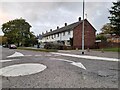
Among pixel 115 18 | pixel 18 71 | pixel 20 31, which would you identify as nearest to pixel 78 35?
pixel 115 18

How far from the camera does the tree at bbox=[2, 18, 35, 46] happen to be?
75.3m

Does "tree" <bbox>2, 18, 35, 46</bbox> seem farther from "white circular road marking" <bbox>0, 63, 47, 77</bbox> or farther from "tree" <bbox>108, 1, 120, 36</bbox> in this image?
"white circular road marking" <bbox>0, 63, 47, 77</bbox>

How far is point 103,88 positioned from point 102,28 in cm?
8802

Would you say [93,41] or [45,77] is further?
[93,41]

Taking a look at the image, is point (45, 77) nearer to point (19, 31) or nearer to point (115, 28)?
point (115, 28)

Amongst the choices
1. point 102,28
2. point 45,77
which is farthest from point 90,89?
point 102,28

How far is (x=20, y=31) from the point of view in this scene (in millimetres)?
76438

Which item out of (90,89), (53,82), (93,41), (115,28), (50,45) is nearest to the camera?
(90,89)

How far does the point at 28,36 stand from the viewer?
254 feet

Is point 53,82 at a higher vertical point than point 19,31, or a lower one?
lower

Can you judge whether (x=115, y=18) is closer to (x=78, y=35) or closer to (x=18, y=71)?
(x=78, y=35)

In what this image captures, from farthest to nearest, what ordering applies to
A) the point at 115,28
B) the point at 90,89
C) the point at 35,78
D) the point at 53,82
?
the point at 115,28
the point at 35,78
the point at 53,82
the point at 90,89

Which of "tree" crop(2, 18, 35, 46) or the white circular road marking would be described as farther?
"tree" crop(2, 18, 35, 46)

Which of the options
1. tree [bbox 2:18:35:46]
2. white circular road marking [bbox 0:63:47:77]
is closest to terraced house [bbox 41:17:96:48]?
tree [bbox 2:18:35:46]
